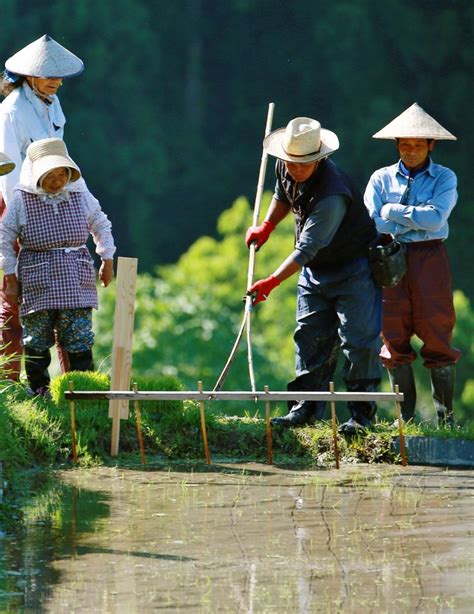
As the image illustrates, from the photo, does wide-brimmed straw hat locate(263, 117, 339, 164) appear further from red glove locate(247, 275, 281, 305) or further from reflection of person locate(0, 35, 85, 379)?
reflection of person locate(0, 35, 85, 379)

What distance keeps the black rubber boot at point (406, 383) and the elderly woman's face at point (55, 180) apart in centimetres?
202

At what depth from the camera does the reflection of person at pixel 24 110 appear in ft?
27.1

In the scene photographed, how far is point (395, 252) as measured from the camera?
307 inches

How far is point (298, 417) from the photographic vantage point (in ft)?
26.3

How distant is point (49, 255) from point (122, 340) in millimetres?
629

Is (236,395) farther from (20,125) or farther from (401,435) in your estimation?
(20,125)

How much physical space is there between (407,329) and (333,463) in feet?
3.40

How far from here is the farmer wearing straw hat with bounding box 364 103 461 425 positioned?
8.15 meters

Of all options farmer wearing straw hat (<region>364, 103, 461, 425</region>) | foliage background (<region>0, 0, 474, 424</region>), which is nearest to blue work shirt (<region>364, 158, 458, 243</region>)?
farmer wearing straw hat (<region>364, 103, 461, 425</region>)

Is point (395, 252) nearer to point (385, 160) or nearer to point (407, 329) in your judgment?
point (407, 329)

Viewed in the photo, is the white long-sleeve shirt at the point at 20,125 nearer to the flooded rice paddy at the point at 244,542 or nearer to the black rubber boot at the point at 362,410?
the flooded rice paddy at the point at 244,542

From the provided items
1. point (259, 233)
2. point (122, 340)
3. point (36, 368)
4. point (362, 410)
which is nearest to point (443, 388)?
point (362, 410)

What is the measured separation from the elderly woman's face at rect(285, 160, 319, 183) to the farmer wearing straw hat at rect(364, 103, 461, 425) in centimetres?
55

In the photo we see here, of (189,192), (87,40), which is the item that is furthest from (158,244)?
(87,40)
